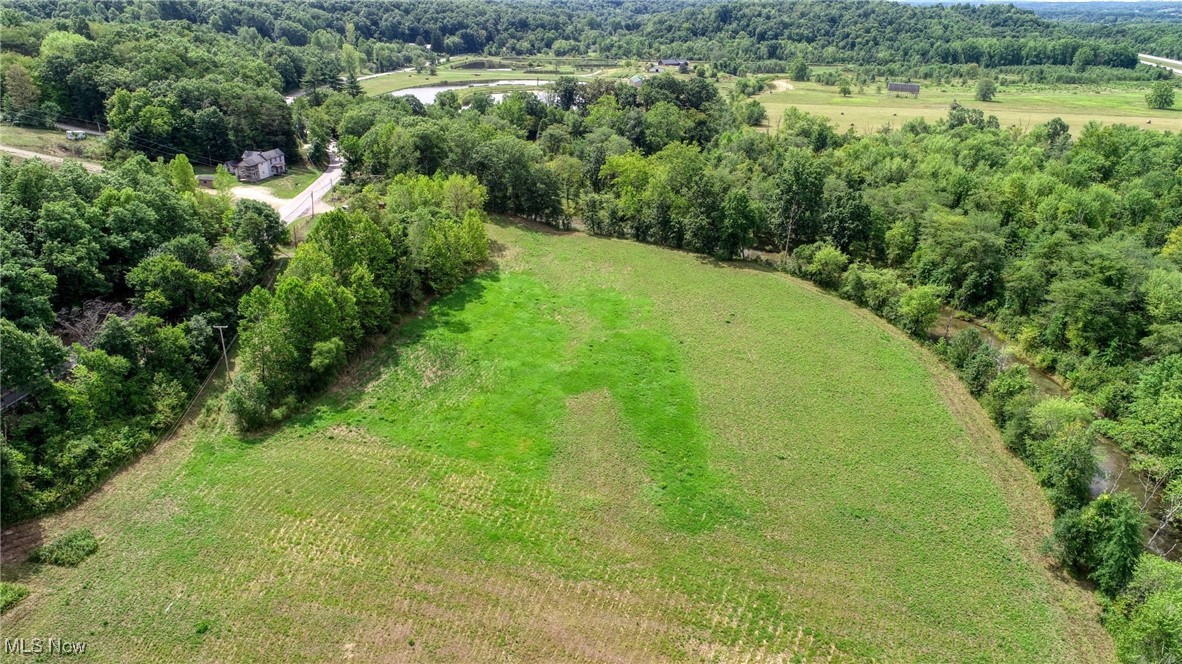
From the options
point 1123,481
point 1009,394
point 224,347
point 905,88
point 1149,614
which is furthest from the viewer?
point 905,88

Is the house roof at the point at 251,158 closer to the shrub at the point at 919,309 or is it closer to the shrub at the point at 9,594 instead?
the shrub at the point at 9,594

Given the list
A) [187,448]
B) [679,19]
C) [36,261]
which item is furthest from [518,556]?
[679,19]

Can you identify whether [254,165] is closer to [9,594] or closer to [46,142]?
[46,142]

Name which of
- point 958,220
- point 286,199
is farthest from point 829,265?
point 286,199

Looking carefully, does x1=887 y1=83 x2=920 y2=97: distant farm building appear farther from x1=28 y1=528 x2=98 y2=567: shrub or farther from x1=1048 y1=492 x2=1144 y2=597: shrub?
x1=28 y1=528 x2=98 y2=567: shrub

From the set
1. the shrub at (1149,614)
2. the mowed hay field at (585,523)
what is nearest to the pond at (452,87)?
the mowed hay field at (585,523)

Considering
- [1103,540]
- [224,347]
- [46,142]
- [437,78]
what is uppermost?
[437,78]

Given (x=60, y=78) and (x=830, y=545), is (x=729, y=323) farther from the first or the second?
(x=60, y=78)
